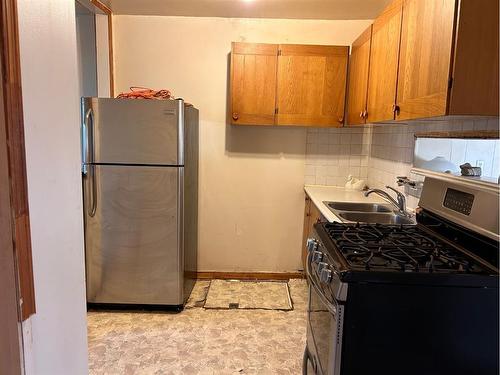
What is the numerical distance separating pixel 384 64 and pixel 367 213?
942mm

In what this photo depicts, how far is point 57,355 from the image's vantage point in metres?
1.06

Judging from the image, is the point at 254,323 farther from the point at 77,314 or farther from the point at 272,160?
the point at 77,314

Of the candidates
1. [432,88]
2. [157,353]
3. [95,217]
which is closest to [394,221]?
[432,88]

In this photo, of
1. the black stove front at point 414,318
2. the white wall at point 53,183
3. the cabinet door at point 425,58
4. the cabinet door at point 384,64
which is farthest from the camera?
the cabinet door at point 384,64

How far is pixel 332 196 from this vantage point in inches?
116

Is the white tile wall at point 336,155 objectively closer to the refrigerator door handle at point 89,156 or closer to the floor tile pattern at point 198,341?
the floor tile pattern at point 198,341

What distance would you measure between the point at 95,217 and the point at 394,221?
211 centimetres

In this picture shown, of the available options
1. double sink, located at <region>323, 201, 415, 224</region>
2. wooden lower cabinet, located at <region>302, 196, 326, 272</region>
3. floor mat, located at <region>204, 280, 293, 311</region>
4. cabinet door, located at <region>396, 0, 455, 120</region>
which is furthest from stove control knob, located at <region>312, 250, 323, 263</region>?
floor mat, located at <region>204, 280, 293, 311</region>

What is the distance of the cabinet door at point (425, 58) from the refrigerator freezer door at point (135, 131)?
1.49m

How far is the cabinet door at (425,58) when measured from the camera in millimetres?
1449

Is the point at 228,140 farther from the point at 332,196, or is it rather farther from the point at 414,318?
the point at 414,318

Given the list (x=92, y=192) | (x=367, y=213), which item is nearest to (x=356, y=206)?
(x=367, y=213)

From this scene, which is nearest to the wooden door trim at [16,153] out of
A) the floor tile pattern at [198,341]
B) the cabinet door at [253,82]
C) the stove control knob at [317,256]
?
the stove control knob at [317,256]

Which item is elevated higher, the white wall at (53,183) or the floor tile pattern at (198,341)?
the white wall at (53,183)
